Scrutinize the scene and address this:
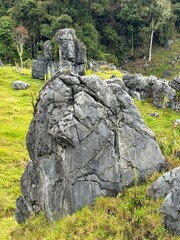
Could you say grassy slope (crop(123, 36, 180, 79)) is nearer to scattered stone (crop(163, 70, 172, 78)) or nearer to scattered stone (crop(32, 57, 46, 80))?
scattered stone (crop(163, 70, 172, 78))

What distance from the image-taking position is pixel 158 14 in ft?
247

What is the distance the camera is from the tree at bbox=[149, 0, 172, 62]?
242 ft

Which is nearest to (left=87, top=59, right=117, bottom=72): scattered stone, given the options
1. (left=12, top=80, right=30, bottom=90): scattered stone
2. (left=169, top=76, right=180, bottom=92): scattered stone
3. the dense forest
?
the dense forest

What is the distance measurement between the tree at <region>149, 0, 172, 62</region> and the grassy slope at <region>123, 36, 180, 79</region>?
2726mm

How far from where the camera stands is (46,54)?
41844 millimetres

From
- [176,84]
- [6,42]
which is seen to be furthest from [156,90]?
[6,42]

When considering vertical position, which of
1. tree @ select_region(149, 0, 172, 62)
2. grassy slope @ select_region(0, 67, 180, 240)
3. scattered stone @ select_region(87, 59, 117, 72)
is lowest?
grassy slope @ select_region(0, 67, 180, 240)

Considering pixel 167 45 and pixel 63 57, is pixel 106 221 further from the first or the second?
pixel 167 45

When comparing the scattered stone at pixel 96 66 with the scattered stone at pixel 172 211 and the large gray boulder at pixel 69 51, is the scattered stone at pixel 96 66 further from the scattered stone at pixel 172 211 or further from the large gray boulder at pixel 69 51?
the scattered stone at pixel 172 211

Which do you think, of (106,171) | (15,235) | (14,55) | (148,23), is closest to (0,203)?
(15,235)

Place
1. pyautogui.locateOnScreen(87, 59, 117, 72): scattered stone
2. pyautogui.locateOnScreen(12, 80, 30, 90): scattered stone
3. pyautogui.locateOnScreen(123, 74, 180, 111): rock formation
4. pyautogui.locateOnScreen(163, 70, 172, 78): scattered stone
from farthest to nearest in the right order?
pyautogui.locateOnScreen(163, 70, 172, 78): scattered stone → pyautogui.locateOnScreen(87, 59, 117, 72): scattered stone → pyautogui.locateOnScreen(12, 80, 30, 90): scattered stone → pyautogui.locateOnScreen(123, 74, 180, 111): rock formation

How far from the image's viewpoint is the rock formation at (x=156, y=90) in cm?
2888

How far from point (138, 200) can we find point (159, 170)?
5.71 feet

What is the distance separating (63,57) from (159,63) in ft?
125
